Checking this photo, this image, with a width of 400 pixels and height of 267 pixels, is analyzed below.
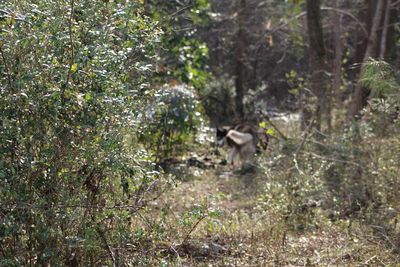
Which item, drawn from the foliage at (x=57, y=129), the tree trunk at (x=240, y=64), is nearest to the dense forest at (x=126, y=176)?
the foliage at (x=57, y=129)

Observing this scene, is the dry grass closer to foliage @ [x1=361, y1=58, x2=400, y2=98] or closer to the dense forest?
the dense forest

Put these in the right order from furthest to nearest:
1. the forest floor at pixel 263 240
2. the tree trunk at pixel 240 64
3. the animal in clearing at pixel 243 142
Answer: the tree trunk at pixel 240 64
the animal in clearing at pixel 243 142
the forest floor at pixel 263 240

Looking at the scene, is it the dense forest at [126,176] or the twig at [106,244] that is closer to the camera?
the dense forest at [126,176]

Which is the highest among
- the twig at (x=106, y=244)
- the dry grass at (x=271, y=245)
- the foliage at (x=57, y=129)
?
the foliage at (x=57, y=129)

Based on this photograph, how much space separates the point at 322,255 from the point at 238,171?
4.88 metres

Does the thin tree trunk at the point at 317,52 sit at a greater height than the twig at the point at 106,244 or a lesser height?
greater

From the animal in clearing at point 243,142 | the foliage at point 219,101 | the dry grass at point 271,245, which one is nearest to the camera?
the dry grass at point 271,245

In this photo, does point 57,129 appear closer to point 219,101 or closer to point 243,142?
point 243,142

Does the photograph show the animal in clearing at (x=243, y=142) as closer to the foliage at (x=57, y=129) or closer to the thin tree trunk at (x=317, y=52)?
the thin tree trunk at (x=317, y=52)

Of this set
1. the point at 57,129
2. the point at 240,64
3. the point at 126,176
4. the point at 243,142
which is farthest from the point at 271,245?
the point at 240,64

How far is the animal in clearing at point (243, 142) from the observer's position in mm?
10312

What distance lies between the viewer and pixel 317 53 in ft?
30.9

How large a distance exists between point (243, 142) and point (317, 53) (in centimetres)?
228

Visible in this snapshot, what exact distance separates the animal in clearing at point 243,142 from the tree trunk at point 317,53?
1318 millimetres
